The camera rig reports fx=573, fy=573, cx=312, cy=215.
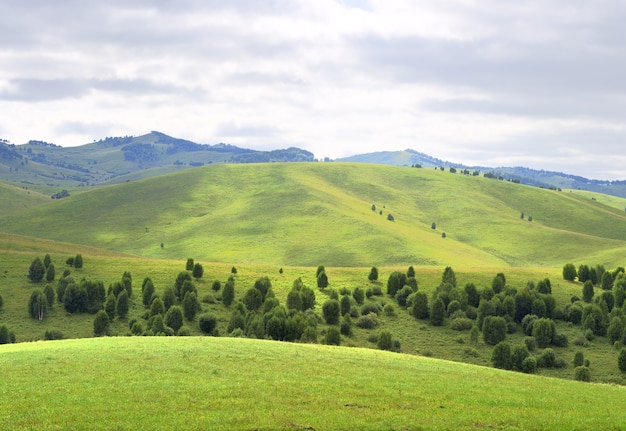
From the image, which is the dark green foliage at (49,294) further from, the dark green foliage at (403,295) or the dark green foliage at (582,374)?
the dark green foliage at (582,374)

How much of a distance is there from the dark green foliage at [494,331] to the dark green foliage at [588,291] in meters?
30.7

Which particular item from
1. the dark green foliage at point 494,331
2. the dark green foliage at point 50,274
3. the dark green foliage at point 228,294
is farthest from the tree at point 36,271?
the dark green foliage at point 494,331

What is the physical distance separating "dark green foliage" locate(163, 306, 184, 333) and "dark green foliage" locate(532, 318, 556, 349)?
60.4m

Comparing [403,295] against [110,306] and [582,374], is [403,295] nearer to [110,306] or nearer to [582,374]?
[582,374]

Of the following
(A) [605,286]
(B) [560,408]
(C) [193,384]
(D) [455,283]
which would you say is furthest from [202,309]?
(A) [605,286]

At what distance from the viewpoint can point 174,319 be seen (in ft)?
300

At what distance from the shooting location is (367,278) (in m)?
136

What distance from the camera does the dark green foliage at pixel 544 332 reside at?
98.6m

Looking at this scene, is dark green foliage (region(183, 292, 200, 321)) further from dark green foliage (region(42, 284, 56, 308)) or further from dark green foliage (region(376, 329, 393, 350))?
dark green foliage (region(376, 329, 393, 350))

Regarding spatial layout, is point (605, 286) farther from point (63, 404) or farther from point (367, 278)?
point (63, 404)

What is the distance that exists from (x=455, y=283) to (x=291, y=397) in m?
97.7

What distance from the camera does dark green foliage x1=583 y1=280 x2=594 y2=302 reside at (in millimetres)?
119500

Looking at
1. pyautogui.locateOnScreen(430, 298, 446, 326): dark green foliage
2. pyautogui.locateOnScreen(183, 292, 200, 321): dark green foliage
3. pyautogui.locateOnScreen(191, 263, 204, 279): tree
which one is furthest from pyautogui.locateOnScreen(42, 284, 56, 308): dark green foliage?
pyautogui.locateOnScreen(430, 298, 446, 326): dark green foliage

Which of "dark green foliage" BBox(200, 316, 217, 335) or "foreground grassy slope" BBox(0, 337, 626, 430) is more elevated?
"foreground grassy slope" BBox(0, 337, 626, 430)
